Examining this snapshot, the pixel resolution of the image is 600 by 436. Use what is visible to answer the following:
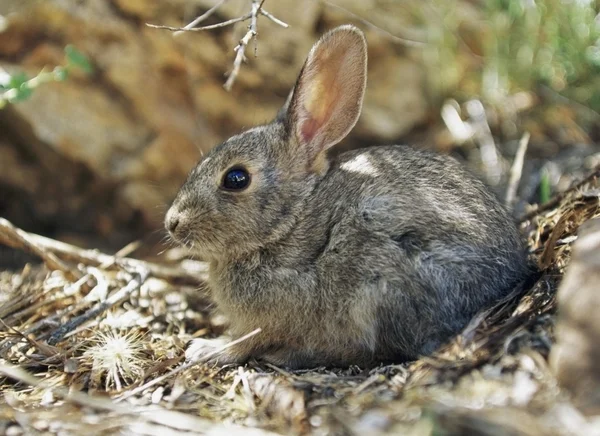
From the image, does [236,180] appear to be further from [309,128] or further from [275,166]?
[309,128]

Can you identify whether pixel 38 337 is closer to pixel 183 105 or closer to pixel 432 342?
pixel 432 342

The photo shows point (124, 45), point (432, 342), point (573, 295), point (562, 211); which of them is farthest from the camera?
point (124, 45)

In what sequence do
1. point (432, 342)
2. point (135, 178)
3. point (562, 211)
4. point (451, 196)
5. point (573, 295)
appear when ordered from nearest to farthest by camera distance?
1. point (573, 295)
2. point (432, 342)
3. point (451, 196)
4. point (562, 211)
5. point (135, 178)

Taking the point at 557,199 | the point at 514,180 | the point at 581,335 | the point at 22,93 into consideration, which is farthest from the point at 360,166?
the point at 22,93

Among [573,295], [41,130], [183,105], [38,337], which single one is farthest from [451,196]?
[41,130]

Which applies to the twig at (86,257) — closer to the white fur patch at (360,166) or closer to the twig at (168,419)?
the white fur patch at (360,166)

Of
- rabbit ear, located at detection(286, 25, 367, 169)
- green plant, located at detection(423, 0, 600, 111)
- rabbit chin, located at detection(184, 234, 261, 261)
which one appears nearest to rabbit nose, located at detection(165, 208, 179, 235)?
rabbit chin, located at detection(184, 234, 261, 261)
